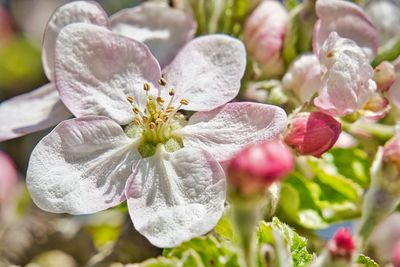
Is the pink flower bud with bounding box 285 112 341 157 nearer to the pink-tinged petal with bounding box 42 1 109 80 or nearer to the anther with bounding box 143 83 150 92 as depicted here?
the anther with bounding box 143 83 150 92

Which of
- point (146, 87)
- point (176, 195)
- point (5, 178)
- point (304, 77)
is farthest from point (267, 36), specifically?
point (5, 178)

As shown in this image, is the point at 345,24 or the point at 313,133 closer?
the point at 313,133

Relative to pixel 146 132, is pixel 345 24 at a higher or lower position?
higher

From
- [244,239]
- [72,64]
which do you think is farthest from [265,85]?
[244,239]

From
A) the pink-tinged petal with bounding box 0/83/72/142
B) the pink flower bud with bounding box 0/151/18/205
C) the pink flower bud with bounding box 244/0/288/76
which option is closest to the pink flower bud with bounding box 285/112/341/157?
the pink flower bud with bounding box 244/0/288/76

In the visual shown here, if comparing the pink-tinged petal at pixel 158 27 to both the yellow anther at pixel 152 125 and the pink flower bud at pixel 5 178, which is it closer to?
the yellow anther at pixel 152 125

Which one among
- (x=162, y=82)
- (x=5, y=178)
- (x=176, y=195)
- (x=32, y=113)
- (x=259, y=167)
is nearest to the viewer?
(x=259, y=167)

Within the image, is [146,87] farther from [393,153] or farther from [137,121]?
[393,153]
